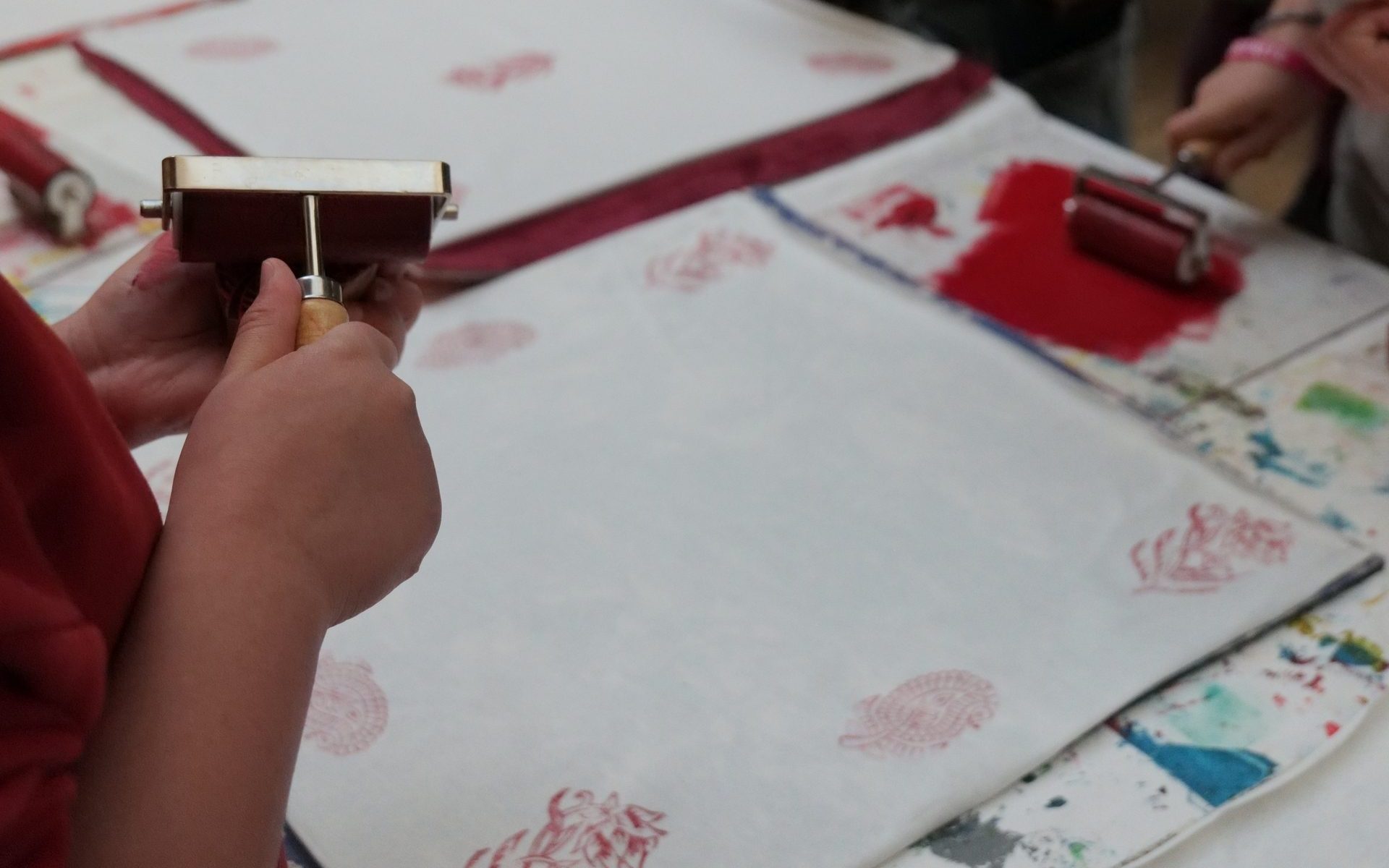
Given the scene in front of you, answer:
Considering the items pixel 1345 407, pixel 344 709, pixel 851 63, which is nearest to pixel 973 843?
pixel 344 709

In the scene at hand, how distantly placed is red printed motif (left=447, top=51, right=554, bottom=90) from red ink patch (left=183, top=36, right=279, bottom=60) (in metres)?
0.18

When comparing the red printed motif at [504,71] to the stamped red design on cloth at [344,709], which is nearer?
the stamped red design on cloth at [344,709]

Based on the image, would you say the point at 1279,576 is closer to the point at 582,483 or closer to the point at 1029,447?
the point at 1029,447

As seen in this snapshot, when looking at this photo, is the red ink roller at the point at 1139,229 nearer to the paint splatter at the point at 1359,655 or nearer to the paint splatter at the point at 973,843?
the paint splatter at the point at 1359,655

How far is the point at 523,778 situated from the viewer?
0.55m

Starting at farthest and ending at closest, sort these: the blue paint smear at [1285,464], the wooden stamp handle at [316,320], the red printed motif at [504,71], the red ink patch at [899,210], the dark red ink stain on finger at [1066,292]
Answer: the red printed motif at [504,71] < the red ink patch at [899,210] < the dark red ink stain on finger at [1066,292] < the blue paint smear at [1285,464] < the wooden stamp handle at [316,320]

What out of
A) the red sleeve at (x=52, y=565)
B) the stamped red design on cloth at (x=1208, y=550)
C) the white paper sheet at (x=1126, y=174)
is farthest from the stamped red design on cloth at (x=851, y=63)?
the red sleeve at (x=52, y=565)

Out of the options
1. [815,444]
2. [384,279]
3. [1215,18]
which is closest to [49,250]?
[384,279]

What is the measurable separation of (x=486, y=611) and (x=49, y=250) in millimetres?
486

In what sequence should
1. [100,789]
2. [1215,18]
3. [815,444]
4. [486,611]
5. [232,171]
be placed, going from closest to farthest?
[100,789] < [232,171] < [486,611] < [815,444] < [1215,18]

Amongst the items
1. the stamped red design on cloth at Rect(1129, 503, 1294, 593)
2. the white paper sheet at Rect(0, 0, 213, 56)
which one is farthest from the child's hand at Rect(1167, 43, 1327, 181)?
the white paper sheet at Rect(0, 0, 213, 56)

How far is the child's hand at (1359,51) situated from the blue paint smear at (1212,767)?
19.1 inches

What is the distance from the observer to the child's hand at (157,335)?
0.58 metres

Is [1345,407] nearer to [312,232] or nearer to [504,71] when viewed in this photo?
[312,232]
